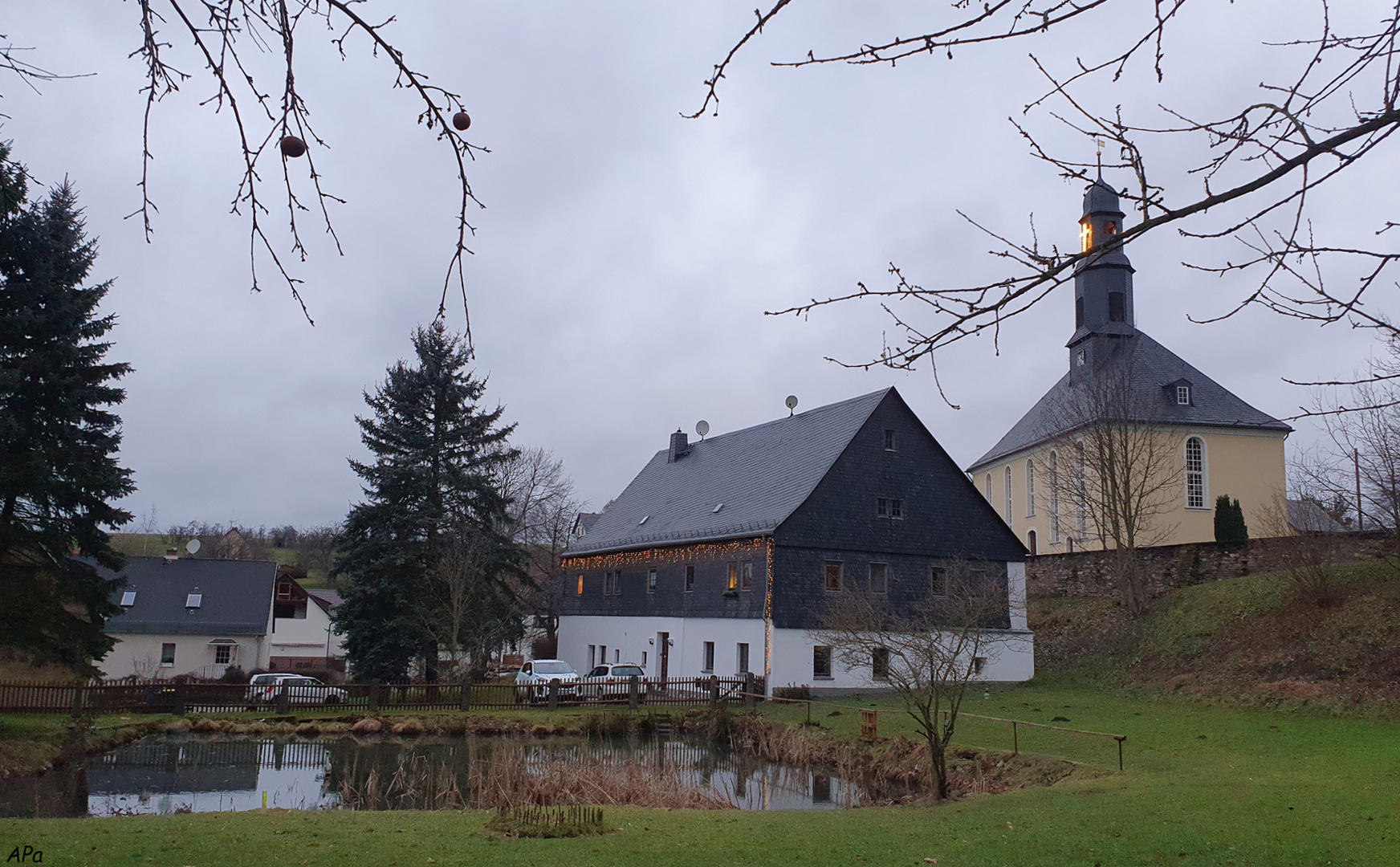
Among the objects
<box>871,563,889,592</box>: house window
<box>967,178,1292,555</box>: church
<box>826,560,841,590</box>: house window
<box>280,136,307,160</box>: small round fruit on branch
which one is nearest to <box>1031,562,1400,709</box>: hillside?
<box>967,178,1292,555</box>: church

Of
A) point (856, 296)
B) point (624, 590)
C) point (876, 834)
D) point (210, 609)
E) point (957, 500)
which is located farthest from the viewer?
point (210, 609)

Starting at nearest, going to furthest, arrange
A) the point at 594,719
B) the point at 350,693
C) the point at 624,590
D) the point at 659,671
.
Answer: the point at 594,719
the point at 350,693
the point at 659,671
the point at 624,590

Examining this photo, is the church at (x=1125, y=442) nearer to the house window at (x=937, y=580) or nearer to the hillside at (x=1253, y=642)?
the hillside at (x=1253, y=642)

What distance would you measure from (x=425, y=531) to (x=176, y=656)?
52.0 ft

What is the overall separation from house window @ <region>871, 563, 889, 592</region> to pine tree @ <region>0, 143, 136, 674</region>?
22.1 m

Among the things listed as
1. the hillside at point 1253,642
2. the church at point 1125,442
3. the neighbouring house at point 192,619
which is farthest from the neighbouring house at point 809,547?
the neighbouring house at point 192,619

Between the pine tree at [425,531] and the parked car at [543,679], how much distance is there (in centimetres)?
239

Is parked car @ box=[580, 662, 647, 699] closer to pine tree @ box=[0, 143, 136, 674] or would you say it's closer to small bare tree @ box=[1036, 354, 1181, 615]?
pine tree @ box=[0, 143, 136, 674]

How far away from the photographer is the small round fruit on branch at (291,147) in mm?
3459

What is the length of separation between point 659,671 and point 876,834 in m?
26.3

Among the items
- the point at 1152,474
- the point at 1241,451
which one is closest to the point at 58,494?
the point at 1152,474

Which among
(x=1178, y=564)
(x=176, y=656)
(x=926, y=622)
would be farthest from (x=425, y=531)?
(x=1178, y=564)

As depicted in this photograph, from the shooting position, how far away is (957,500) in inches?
1387

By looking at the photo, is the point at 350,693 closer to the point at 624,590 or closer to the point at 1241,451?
the point at 624,590
